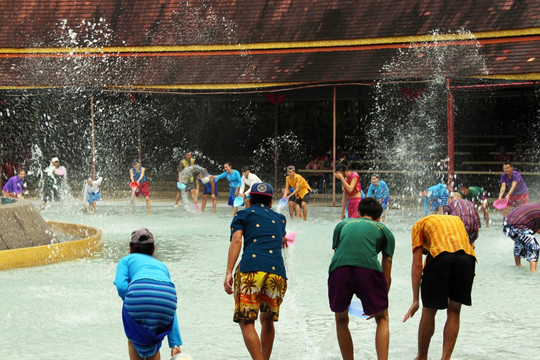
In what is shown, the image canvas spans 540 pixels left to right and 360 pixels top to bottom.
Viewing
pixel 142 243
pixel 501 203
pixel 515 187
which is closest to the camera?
pixel 142 243

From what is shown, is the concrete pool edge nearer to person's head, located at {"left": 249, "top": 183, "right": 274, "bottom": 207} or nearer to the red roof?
person's head, located at {"left": 249, "top": 183, "right": 274, "bottom": 207}

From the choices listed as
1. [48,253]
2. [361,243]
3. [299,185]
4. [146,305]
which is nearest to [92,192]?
[299,185]

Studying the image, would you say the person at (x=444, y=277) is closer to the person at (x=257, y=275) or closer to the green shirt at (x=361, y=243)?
the green shirt at (x=361, y=243)

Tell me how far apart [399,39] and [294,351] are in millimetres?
17271

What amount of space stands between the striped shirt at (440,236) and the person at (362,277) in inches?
14.2

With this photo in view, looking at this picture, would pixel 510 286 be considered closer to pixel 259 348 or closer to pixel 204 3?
pixel 259 348

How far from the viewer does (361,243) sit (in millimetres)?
5953

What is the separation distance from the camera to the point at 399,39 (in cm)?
2295

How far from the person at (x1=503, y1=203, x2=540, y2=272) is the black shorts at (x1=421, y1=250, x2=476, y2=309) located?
4.83 m

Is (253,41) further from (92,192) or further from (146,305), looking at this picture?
(146,305)

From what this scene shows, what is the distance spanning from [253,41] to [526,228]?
15.6m

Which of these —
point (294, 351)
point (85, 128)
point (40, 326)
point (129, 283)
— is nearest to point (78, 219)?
point (85, 128)

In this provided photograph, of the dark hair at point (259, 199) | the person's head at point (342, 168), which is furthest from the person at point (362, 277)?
the person's head at point (342, 168)

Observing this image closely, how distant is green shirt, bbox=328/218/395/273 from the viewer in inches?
233
